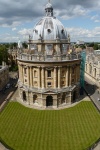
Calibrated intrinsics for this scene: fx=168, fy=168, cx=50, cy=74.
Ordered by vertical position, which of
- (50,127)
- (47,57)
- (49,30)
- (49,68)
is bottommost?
(50,127)

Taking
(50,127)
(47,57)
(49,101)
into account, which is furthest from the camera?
(49,101)

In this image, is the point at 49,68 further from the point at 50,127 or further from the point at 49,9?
the point at 49,9

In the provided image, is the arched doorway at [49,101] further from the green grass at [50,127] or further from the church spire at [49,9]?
the church spire at [49,9]

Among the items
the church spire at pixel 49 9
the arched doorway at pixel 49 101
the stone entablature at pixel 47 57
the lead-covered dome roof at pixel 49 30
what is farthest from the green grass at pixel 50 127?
the church spire at pixel 49 9

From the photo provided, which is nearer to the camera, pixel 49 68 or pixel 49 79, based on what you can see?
pixel 49 68

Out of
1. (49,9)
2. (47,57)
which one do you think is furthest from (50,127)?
(49,9)

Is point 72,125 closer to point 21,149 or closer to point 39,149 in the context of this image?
point 39,149

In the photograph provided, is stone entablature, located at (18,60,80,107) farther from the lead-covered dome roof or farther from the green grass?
the lead-covered dome roof

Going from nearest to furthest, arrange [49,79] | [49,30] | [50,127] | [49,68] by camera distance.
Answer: [50,127] → [49,68] → [49,79] → [49,30]

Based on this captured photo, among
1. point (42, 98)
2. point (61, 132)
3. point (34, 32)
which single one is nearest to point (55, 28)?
point (34, 32)
